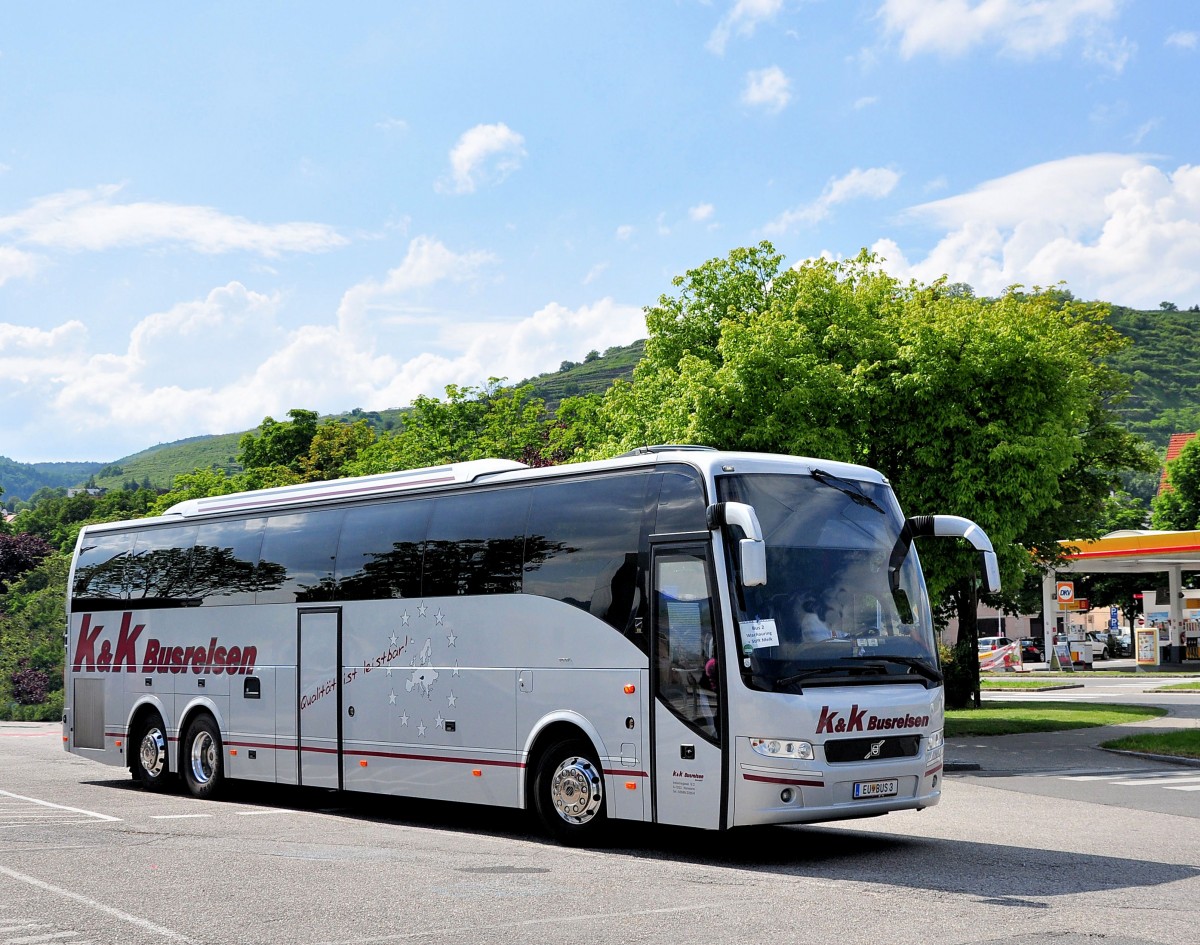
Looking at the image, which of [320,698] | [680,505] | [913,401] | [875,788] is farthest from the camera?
[913,401]

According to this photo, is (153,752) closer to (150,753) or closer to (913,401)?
(150,753)

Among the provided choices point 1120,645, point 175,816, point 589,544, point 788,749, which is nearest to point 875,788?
point 788,749

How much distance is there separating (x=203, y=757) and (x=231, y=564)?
8.31 feet

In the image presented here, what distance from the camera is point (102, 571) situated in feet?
66.2

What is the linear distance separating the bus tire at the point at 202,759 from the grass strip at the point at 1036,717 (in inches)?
569

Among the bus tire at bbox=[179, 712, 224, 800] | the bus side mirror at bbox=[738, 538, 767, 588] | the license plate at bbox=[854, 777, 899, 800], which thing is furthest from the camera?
the bus tire at bbox=[179, 712, 224, 800]

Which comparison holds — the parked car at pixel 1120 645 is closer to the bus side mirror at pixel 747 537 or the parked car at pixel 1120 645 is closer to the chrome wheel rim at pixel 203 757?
the chrome wheel rim at pixel 203 757

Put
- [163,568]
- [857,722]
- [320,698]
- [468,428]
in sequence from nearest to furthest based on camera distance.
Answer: [857,722], [320,698], [163,568], [468,428]

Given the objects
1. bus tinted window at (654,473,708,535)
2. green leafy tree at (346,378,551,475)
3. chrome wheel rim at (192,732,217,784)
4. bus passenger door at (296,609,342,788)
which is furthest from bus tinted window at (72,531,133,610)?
green leafy tree at (346,378,551,475)

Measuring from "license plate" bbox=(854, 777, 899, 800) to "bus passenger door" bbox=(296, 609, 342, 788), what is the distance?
653 centimetres

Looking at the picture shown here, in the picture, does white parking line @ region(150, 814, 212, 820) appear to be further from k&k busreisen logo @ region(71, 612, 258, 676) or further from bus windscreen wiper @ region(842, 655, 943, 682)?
bus windscreen wiper @ region(842, 655, 943, 682)

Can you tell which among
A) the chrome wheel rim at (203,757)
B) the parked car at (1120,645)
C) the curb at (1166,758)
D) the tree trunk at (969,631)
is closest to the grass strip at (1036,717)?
the tree trunk at (969,631)

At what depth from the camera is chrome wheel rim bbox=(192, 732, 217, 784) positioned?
1788cm

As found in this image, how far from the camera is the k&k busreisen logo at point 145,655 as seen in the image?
1745 cm
